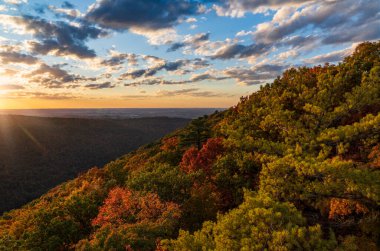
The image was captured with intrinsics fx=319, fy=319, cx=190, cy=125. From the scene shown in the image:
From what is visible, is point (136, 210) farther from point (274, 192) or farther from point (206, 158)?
point (206, 158)

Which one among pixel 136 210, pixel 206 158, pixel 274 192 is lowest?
pixel 136 210

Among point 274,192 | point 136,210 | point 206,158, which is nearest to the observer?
point 274,192

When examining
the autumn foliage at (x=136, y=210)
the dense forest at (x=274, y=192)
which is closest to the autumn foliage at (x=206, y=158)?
the dense forest at (x=274, y=192)

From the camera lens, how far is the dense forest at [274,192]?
519 inches

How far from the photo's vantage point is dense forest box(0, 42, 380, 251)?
43.3 ft

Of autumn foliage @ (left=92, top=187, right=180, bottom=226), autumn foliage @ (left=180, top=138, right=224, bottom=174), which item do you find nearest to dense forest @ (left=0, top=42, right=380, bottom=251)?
autumn foliage @ (left=92, top=187, right=180, bottom=226)

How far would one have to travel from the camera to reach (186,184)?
2778 centimetres

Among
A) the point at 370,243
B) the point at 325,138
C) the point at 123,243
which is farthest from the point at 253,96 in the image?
the point at 123,243

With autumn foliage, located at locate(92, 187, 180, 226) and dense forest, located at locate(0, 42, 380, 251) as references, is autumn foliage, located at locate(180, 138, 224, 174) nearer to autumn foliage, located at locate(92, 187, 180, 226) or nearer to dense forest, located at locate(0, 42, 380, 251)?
dense forest, located at locate(0, 42, 380, 251)

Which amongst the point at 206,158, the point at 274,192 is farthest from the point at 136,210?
the point at 206,158

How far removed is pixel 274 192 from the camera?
671 inches

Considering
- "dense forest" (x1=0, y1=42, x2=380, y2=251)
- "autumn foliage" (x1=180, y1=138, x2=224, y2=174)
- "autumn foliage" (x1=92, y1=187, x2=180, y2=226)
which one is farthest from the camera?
"autumn foliage" (x1=180, y1=138, x2=224, y2=174)

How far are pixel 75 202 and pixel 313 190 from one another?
24071mm

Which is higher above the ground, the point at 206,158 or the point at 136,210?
the point at 206,158
